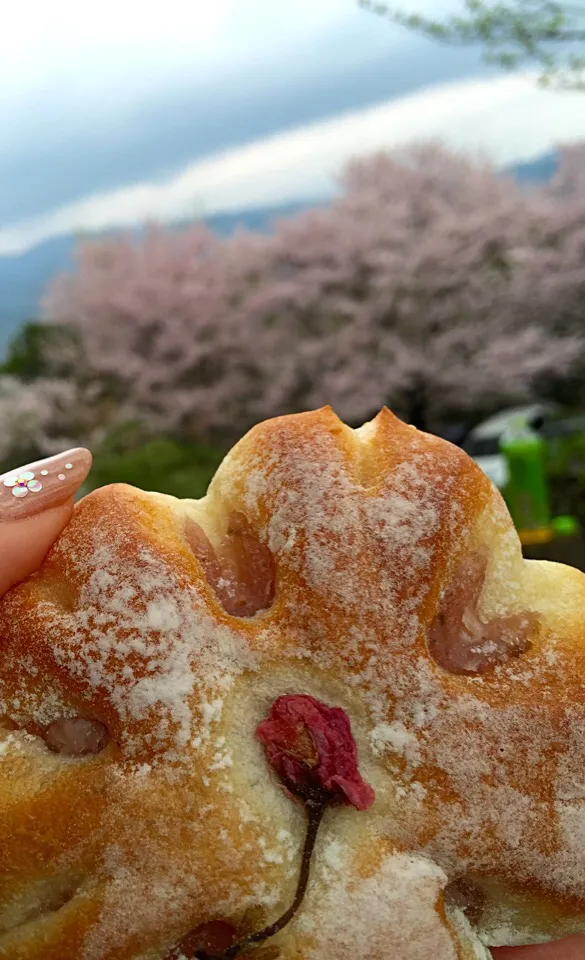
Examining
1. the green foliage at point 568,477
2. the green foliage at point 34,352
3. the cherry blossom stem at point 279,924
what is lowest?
the green foliage at point 568,477

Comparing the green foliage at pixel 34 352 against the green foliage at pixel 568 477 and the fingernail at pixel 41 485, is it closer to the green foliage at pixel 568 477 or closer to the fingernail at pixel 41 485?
the green foliage at pixel 568 477

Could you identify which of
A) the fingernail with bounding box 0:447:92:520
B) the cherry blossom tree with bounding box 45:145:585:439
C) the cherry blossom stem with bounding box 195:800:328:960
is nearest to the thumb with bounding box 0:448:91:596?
the fingernail with bounding box 0:447:92:520

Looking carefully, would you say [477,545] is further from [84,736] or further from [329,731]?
[84,736]

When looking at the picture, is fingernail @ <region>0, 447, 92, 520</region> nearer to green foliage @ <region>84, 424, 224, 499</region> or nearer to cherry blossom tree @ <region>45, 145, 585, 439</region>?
green foliage @ <region>84, 424, 224, 499</region>

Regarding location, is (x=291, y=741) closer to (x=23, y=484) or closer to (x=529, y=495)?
(x=23, y=484)

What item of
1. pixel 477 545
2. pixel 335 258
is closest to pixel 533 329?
pixel 335 258

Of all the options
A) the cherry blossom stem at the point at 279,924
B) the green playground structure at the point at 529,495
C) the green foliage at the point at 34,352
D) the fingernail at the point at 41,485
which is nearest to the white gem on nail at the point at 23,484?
the fingernail at the point at 41,485
